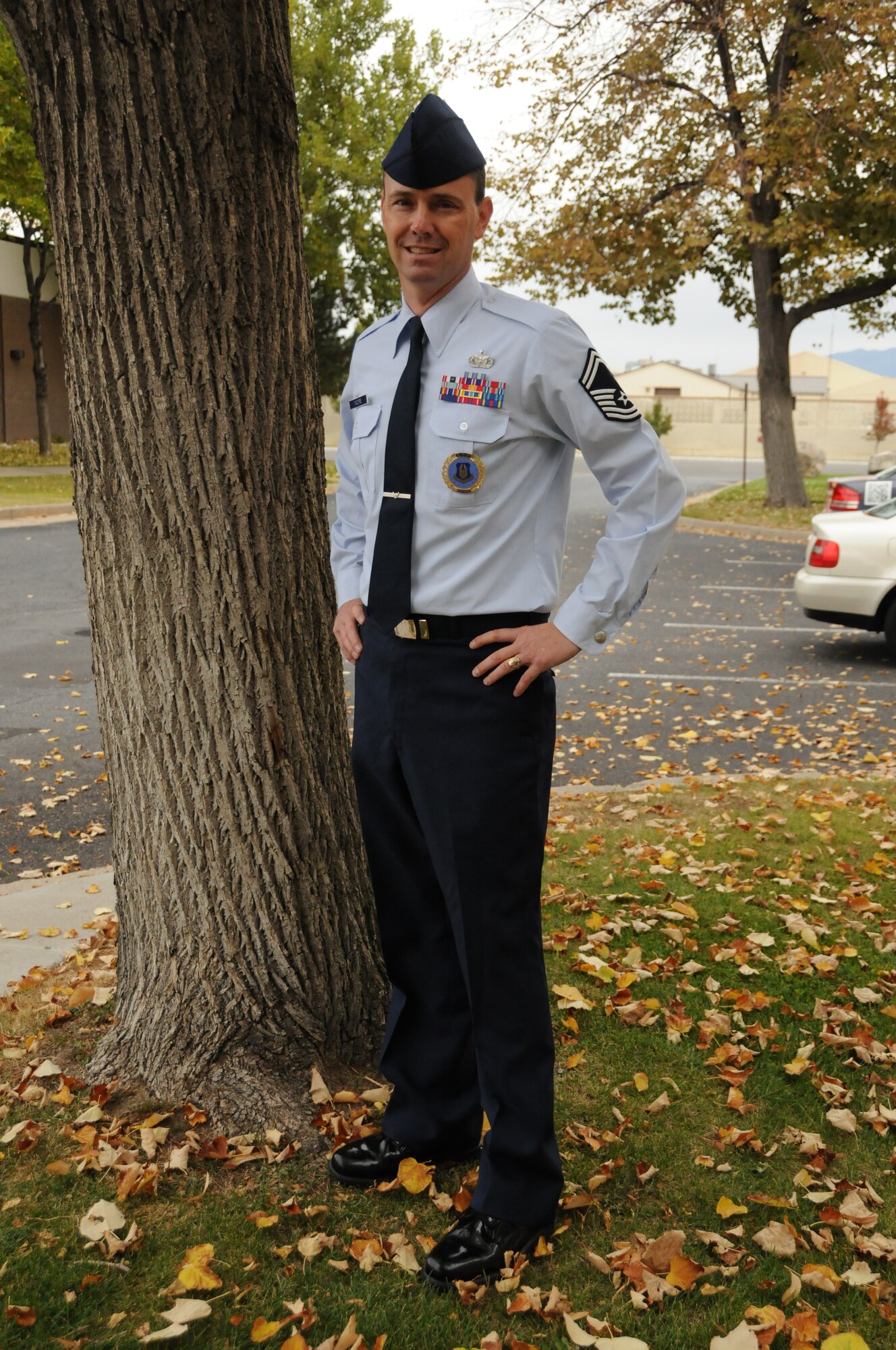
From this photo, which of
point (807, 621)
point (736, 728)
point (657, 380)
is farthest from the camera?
point (657, 380)

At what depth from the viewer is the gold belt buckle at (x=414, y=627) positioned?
252cm

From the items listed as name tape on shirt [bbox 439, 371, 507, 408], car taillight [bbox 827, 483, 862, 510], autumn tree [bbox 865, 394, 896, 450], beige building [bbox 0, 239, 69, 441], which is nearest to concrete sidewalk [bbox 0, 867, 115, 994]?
name tape on shirt [bbox 439, 371, 507, 408]

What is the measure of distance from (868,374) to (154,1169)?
341 ft

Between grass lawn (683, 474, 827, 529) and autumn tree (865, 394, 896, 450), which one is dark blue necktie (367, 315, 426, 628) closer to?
grass lawn (683, 474, 827, 529)

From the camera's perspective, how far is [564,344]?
244cm

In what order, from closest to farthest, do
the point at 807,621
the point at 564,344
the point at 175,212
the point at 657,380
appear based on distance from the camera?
the point at 564,344
the point at 175,212
the point at 807,621
the point at 657,380

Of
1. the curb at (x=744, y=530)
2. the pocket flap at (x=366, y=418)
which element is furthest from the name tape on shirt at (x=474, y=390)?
the curb at (x=744, y=530)

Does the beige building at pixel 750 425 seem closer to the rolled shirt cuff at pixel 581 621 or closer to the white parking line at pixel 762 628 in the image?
the white parking line at pixel 762 628

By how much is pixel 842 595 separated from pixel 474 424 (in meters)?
7.94

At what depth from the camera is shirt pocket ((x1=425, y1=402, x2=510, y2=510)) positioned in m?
2.45

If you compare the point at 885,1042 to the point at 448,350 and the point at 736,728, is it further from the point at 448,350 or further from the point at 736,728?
the point at 736,728

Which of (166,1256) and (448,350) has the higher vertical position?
(448,350)

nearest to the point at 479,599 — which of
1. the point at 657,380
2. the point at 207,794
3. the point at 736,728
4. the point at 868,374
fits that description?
the point at 207,794

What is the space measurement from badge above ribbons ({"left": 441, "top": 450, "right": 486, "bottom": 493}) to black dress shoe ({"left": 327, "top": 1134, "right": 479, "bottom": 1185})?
5.22ft
